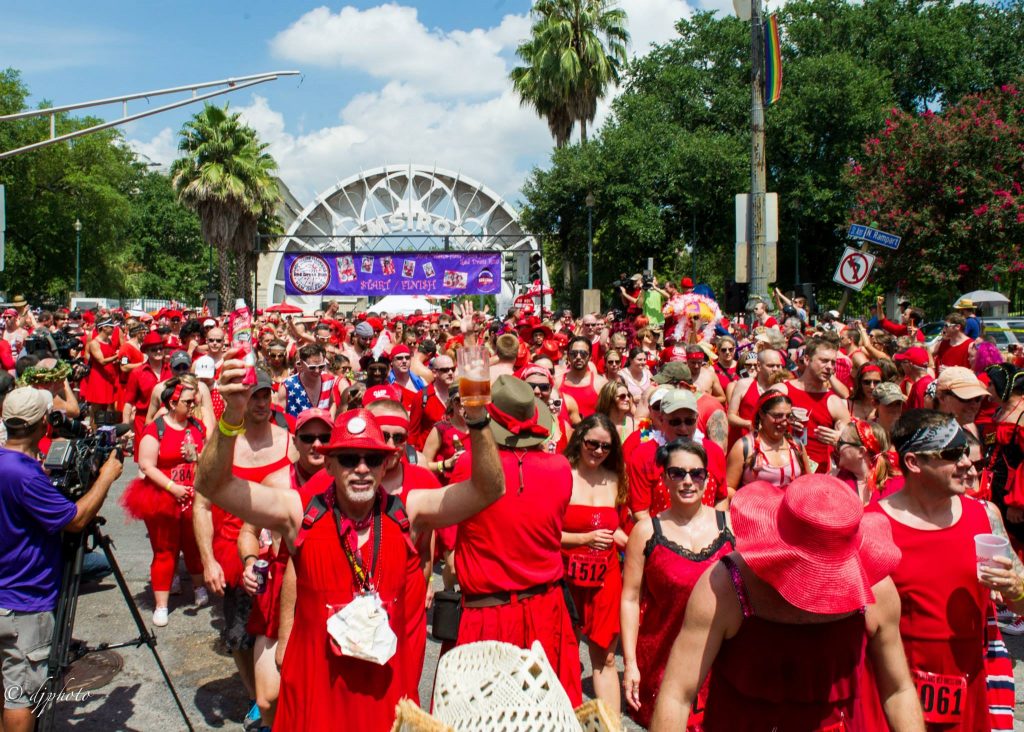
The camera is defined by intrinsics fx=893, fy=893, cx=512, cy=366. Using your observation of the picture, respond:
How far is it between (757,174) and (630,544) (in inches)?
373

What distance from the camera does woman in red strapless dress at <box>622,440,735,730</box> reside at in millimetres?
3791

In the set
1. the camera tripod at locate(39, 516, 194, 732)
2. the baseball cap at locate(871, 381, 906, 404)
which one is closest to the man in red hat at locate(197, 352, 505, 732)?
the camera tripod at locate(39, 516, 194, 732)

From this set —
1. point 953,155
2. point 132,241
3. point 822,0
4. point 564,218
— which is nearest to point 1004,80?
point 822,0

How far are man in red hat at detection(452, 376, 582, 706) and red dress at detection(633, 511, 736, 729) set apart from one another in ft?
1.28

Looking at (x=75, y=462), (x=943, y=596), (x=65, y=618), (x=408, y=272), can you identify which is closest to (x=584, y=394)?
(x=75, y=462)

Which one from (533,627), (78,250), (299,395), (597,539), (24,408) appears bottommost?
(533,627)

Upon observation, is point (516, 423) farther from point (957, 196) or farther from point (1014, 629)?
point (957, 196)

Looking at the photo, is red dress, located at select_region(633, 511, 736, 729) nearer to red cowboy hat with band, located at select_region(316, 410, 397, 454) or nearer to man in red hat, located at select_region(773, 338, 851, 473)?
red cowboy hat with band, located at select_region(316, 410, 397, 454)

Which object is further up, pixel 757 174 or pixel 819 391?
pixel 757 174

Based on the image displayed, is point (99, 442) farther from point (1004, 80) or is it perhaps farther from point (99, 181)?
point (99, 181)

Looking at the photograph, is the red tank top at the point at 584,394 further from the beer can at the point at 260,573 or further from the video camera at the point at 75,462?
the video camera at the point at 75,462

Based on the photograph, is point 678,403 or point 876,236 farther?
point 876,236

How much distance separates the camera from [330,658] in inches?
124

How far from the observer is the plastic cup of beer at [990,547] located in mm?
3020
